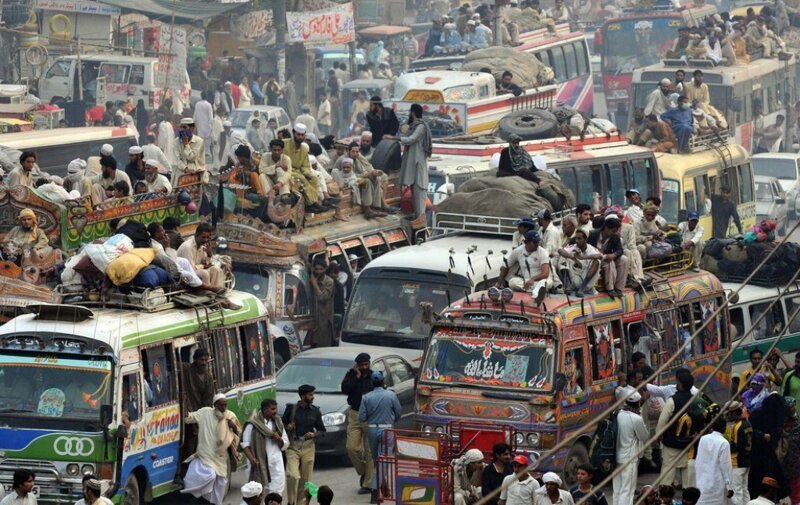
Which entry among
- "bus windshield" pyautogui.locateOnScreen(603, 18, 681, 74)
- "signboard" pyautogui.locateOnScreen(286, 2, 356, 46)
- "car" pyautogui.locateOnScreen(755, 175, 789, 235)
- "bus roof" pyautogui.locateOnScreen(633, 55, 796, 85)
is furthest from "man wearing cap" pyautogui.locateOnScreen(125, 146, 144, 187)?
"bus windshield" pyautogui.locateOnScreen(603, 18, 681, 74)

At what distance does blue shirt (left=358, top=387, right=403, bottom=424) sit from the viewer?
18.0m

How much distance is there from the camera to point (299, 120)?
128 feet

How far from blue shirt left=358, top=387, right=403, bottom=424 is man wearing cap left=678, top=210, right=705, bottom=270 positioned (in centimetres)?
482

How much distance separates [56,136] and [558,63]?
1731 centimetres

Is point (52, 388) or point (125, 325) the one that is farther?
point (125, 325)

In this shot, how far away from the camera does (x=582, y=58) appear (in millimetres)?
48125

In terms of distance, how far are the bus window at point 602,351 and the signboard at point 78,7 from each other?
94.1ft

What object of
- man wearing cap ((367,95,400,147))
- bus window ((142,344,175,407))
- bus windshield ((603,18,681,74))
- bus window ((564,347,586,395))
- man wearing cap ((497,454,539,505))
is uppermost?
bus windshield ((603,18,681,74))

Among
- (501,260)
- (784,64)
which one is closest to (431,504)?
(501,260)

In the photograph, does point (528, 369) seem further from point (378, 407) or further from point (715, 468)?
point (715, 468)

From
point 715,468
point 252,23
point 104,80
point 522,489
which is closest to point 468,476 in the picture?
point 522,489

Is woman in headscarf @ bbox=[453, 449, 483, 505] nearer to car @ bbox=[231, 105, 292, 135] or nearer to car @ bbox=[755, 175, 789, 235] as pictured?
car @ bbox=[755, 175, 789, 235]

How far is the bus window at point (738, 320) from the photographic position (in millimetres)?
22641

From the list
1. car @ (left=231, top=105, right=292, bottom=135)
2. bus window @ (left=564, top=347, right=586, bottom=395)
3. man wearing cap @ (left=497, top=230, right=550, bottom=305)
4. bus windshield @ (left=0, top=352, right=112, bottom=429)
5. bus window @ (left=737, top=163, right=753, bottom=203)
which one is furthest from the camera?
car @ (left=231, top=105, right=292, bottom=135)
